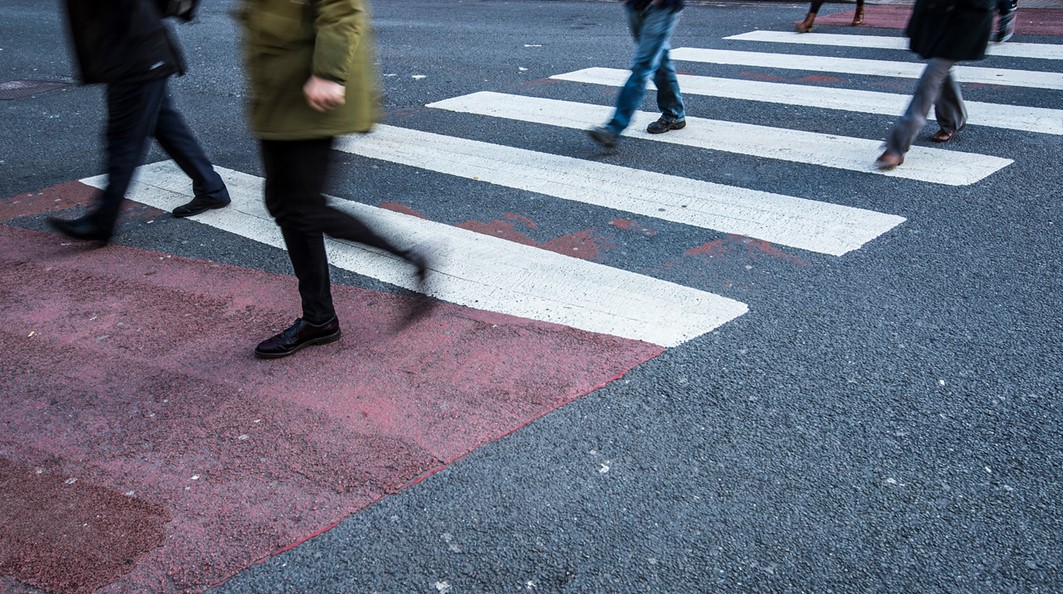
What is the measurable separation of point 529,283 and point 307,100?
5.13 feet

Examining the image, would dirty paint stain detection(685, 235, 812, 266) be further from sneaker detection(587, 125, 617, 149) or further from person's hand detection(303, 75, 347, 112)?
person's hand detection(303, 75, 347, 112)

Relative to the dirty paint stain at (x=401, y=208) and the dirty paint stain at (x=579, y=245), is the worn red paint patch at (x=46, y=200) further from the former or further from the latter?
the dirty paint stain at (x=579, y=245)

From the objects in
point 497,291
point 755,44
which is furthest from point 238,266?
point 755,44

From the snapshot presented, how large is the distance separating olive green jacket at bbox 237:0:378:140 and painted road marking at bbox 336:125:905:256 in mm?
2389

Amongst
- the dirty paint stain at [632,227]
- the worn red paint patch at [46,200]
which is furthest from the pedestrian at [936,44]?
the worn red paint patch at [46,200]

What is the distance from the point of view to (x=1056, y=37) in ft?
33.3

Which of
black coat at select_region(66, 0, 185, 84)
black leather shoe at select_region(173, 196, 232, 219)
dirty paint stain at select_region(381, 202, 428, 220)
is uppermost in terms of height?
black coat at select_region(66, 0, 185, 84)

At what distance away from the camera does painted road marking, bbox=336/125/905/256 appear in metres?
4.97

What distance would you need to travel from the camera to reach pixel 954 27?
5.64 m

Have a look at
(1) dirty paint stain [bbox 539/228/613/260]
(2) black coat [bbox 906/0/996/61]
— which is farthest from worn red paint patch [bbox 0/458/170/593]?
(2) black coat [bbox 906/0/996/61]

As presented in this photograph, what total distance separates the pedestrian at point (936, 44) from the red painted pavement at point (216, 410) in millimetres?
3068

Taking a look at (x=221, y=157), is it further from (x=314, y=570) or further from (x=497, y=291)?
(x=314, y=570)

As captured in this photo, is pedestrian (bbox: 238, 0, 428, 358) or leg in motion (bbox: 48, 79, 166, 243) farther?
leg in motion (bbox: 48, 79, 166, 243)

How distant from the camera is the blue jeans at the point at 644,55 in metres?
6.19
